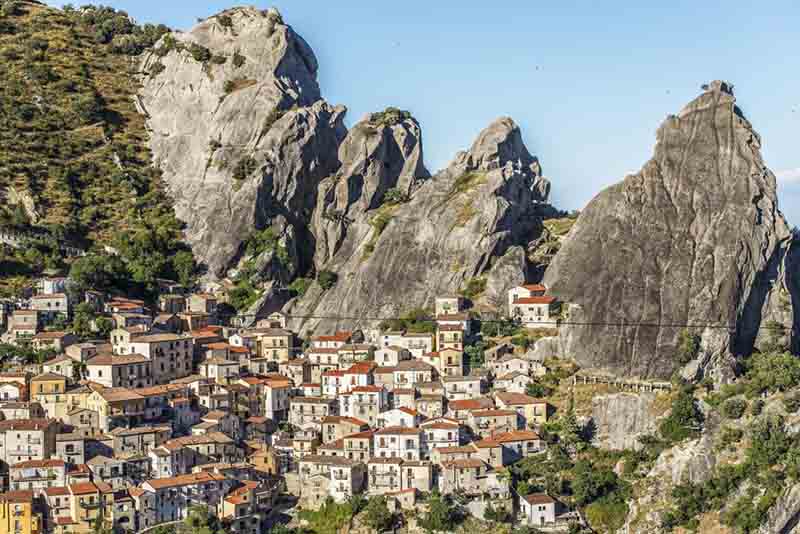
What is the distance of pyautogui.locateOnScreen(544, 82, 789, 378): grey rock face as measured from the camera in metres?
90.6

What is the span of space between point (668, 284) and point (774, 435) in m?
15.5

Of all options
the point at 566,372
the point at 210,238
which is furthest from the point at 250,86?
the point at 566,372

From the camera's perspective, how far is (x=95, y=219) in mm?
114562

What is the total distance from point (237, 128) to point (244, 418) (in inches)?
1533

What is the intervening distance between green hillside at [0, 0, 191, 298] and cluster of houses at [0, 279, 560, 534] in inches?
419

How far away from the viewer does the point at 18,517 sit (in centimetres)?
7481

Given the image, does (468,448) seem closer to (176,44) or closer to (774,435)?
(774,435)

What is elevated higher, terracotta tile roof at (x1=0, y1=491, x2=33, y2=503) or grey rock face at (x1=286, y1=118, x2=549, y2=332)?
grey rock face at (x1=286, y1=118, x2=549, y2=332)

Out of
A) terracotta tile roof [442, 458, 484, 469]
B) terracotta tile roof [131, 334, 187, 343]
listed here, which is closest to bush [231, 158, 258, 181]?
terracotta tile roof [131, 334, 187, 343]

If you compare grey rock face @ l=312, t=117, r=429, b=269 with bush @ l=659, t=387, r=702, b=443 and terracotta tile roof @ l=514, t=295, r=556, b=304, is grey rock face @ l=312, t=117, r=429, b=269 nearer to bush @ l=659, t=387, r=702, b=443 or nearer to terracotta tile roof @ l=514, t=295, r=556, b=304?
terracotta tile roof @ l=514, t=295, r=556, b=304

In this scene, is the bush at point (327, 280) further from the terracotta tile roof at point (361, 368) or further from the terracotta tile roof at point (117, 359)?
the terracotta tile roof at point (117, 359)

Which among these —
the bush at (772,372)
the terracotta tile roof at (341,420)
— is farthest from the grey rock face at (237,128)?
the bush at (772,372)

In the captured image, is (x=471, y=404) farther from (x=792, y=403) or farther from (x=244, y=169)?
(x=244, y=169)

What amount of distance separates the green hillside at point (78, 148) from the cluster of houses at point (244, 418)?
1065cm
